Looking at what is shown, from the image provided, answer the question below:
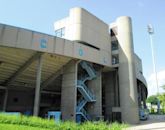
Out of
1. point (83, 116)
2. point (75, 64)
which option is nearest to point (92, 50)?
point (75, 64)

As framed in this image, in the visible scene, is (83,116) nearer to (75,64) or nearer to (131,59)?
(75,64)

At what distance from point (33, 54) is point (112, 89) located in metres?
20.0

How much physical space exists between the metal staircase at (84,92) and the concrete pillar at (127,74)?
564 cm

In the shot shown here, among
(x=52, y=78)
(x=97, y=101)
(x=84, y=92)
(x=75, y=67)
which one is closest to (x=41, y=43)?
(x=75, y=67)

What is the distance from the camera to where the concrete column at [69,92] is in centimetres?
2650

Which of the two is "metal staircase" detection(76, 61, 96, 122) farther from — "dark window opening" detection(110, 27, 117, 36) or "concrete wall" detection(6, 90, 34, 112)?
"concrete wall" detection(6, 90, 34, 112)

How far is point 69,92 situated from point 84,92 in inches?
112

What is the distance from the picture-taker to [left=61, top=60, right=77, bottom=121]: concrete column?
26.5m

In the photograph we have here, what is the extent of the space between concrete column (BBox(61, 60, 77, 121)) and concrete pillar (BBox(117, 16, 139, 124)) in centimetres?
1013

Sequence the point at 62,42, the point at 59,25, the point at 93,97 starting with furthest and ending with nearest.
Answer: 1. the point at 59,25
2. the point at 93,97
3. the point at 62,42

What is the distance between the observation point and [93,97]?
101 ft

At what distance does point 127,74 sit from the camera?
3288 cm

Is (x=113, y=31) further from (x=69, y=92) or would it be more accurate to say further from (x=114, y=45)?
(x=69, y=92)

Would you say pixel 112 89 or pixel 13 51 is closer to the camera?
pixel 13 51
